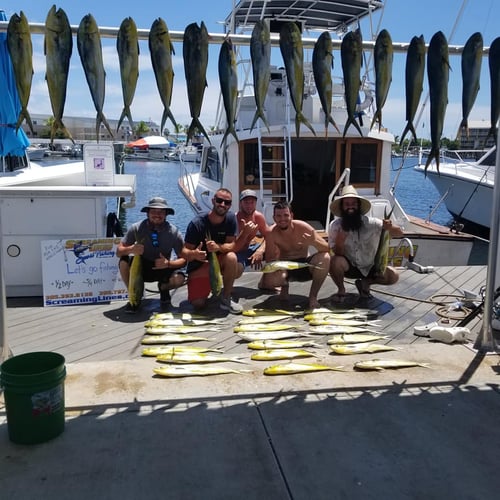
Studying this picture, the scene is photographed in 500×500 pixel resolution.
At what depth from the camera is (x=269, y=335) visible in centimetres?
439

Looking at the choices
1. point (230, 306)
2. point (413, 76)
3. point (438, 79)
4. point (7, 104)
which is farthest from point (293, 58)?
point (7, 104)

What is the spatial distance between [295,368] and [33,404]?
175 cm

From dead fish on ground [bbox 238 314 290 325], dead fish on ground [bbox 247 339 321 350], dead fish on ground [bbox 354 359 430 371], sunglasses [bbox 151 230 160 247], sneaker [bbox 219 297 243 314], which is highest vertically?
sunglasses [bbox 151 230 160 247]

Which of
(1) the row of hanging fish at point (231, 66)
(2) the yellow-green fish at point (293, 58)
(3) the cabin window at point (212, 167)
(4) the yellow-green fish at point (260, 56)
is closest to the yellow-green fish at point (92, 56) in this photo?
(1) the row of hanging fish at point (231, 66)

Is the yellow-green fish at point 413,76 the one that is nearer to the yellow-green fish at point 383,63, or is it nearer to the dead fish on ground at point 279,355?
the yellow-green fish at point 383,63

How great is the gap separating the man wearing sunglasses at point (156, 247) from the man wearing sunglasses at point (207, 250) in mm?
149

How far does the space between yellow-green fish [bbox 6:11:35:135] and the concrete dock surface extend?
180 centimetres

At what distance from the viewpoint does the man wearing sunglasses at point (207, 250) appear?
5137mm

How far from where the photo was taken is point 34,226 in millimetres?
5500

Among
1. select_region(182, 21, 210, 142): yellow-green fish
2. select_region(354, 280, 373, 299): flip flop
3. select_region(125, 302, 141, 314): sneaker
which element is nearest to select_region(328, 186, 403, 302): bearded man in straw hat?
select_region(354, 280, 373, 299): flip flop

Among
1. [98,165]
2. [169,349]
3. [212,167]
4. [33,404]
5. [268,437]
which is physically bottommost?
[268,437]

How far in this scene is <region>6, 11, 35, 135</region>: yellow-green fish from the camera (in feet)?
9.86

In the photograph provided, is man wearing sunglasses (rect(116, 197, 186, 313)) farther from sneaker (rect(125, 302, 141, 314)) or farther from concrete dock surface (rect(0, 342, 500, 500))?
concrete dock surface (rect(0, 342, 500, 500))

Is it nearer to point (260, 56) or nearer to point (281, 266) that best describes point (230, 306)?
point (281, 266)
